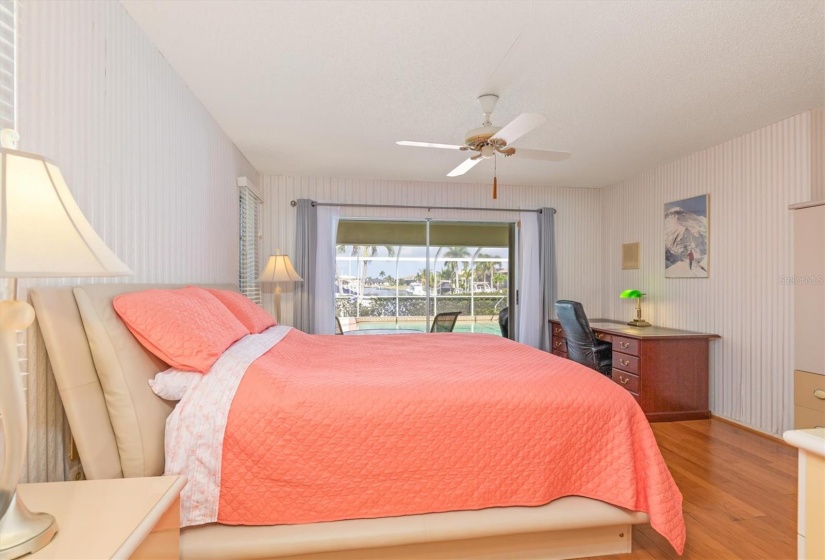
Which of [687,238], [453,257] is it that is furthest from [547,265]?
[687,238]

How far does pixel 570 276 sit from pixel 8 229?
5.42 meters

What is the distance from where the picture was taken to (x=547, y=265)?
5.25m

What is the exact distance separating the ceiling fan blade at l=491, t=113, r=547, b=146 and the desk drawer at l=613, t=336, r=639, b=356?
2384 mm

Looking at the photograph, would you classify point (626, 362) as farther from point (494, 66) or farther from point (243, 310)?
point (243, 310)

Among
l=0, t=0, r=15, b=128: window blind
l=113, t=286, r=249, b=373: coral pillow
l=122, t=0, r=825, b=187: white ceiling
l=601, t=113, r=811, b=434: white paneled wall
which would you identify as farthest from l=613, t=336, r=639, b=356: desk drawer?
l=0, t=0, r=15, b=128: window blind

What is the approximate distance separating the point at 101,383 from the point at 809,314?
404 centimetres

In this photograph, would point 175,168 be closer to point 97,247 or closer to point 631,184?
point 97,247

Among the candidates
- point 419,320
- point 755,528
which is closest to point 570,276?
point 419,320

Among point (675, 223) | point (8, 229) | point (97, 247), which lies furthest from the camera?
point (675, 223)

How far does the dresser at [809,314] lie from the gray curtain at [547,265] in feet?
8.15

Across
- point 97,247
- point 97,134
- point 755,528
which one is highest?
point 97,134

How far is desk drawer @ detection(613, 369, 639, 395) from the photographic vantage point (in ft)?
12.1

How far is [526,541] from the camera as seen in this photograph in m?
1.75

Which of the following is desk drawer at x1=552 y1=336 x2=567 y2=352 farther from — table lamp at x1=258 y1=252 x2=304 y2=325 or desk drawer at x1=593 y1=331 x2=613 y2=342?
table lamp at x1=258 y1=252 x2=304 y2=325
